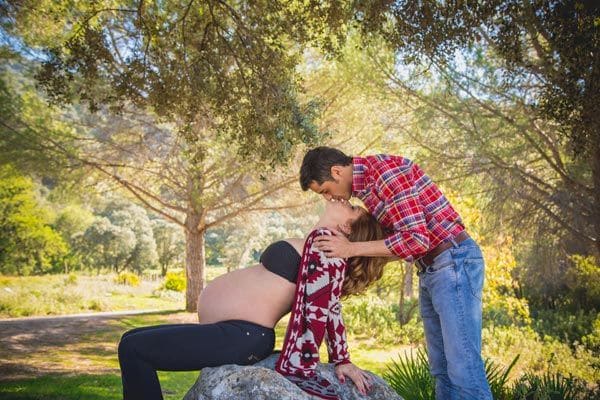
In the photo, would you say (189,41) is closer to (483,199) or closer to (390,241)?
(390,241)

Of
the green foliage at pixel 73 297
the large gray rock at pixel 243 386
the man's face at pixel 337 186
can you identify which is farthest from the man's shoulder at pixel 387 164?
the green foliage at pixel 73 297

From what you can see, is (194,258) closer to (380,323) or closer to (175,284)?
(380,323)

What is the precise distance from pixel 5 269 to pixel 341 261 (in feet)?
77.8

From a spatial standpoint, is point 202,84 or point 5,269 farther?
point 5,269

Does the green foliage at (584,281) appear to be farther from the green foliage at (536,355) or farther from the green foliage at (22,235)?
the green foliage at (22,235)

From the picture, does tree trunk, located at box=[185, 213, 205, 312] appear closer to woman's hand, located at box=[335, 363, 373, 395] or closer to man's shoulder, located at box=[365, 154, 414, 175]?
man's shoulder, located at box=[365, 154, 414, 175]

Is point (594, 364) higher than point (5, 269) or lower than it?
lower

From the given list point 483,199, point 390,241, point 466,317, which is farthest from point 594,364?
point 390,241

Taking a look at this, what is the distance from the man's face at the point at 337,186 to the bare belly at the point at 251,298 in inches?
26.0

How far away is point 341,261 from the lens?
2.59 metres

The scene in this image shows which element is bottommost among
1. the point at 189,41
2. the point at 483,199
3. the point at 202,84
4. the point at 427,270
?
the point at 427,270

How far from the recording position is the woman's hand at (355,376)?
249cm

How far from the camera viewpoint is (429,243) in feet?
9.16

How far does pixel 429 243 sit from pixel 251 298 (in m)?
1.08
